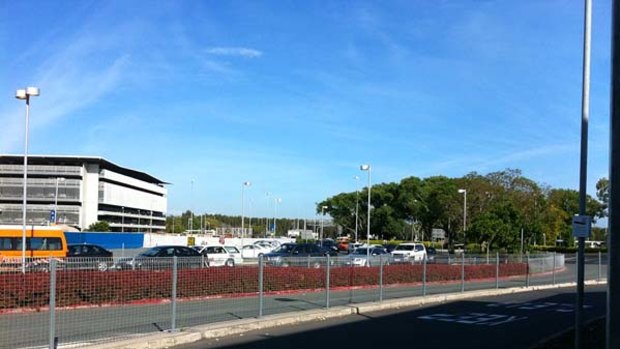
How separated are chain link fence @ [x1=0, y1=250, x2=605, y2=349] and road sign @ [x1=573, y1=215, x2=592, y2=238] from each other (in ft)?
22.1

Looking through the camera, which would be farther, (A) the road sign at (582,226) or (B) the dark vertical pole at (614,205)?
(A) the road sign at (582,226)

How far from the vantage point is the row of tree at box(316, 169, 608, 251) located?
5234 centimetres

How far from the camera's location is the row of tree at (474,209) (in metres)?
52.3

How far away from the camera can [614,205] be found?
6.37 m

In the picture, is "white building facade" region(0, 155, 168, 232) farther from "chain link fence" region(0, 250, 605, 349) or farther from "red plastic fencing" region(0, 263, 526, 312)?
"chain link fence" region(0, 250, 605, 349)

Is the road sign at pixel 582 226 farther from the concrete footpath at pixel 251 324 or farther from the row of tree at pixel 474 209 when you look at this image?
the row of tree at pixel 474 209

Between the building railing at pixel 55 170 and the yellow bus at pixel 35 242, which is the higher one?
the building railing at pixel 55 170

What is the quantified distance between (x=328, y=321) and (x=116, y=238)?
58.3m

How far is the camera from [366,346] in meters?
12.2

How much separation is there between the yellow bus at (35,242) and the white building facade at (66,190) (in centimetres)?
8570

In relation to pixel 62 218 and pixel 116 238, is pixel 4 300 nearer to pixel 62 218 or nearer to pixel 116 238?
pixel 116 238

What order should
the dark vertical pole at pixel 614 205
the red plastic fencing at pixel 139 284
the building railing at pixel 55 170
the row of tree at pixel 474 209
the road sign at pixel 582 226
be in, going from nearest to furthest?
the dark vertical pole at pixel 614 205, the road sign at pixel 582 226, the red plastic fencing at pixel 139 284, the row of tree at pixel 474 209, the building railing at pixel 55 170

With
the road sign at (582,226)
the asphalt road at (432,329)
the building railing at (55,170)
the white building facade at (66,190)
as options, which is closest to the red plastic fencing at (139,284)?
the asphalt road at (432,329)

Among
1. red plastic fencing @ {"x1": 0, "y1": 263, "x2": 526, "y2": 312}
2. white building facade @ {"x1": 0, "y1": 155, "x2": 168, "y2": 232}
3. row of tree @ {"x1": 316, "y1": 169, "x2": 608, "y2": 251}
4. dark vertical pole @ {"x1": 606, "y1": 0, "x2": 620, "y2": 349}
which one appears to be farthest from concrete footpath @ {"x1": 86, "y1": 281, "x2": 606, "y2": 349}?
white building facade @ {"x1": 0, "y1": 155, "x2": 168, "y2": 232}
